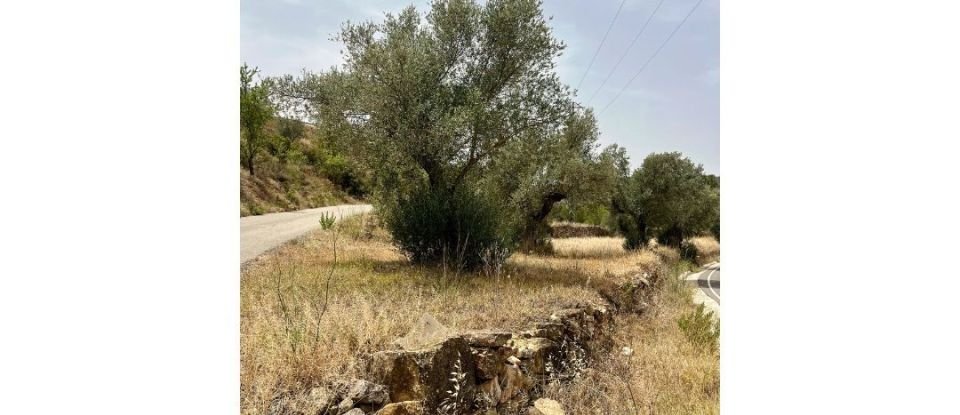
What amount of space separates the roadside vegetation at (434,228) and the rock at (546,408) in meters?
0.27

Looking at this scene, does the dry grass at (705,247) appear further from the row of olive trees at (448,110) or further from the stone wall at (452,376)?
the stone wall at (452,376)

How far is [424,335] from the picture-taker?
14.6 ft

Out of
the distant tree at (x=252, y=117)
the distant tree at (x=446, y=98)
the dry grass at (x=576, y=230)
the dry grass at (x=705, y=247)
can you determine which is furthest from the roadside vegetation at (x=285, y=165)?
the dry grass at (x=576, y=230)

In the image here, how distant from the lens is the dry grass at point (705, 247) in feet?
49.3

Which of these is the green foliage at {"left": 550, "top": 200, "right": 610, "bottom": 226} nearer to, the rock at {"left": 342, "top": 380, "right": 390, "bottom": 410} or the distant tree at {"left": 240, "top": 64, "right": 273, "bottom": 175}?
the distant tree at {"left": 240, "top": 64, "right": 273, "bottom": 175}

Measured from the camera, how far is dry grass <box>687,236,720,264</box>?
49.3ft

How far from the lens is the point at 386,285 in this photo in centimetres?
696

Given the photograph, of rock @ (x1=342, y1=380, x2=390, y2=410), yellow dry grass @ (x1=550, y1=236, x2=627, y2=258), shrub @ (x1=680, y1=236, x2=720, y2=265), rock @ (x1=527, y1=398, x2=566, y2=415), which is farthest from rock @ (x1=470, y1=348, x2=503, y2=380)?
shrub @ (x1=680, y1=236, x2=720, y2=265)
